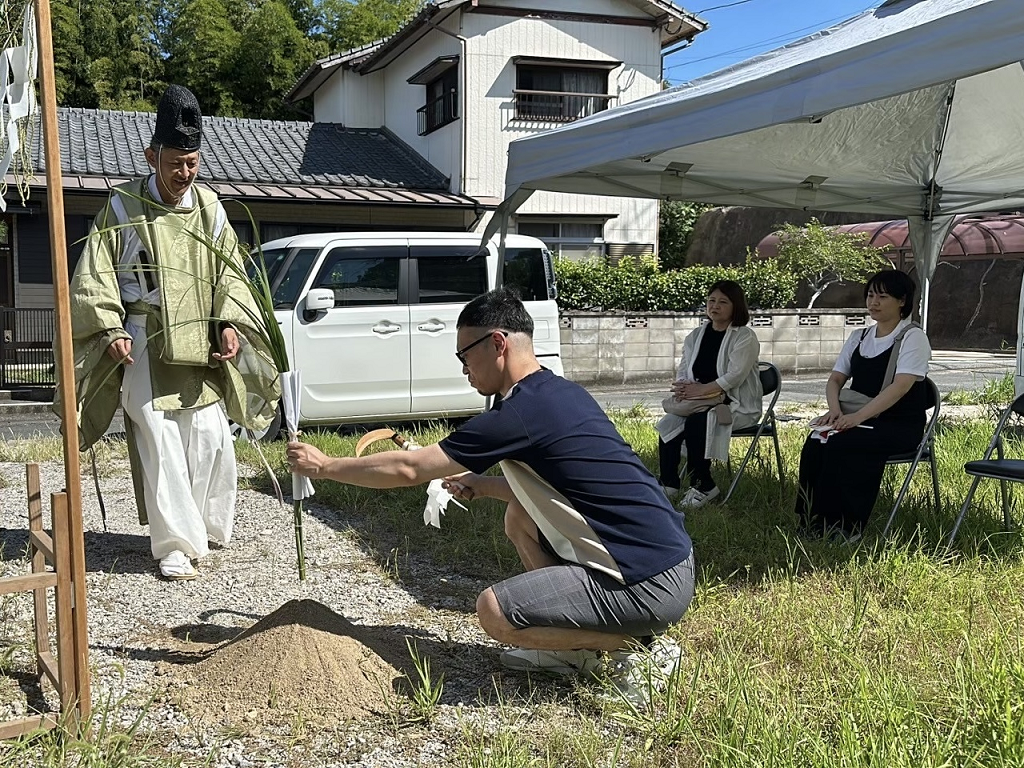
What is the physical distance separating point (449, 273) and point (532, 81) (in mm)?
10436

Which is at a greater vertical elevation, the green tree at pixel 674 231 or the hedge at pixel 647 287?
the green tree at pixel 674 231

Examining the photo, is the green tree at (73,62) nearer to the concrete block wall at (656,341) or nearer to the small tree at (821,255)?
the concrete block wall at (656,341)

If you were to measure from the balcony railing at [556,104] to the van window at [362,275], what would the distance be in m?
10.1

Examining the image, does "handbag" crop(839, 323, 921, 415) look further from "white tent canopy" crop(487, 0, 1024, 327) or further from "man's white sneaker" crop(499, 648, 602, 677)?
"man's white sneaker" crop(499, 648, 602, 677)

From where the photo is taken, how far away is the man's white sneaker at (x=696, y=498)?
5.32 metres

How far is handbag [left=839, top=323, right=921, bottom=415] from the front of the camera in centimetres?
479

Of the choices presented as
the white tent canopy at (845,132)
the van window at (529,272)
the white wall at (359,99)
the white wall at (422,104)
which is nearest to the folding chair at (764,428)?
the white tent canopy at (845,132)

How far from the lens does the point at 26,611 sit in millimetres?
3553

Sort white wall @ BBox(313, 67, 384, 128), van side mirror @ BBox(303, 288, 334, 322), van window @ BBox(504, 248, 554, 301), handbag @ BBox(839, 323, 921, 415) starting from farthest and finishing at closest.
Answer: white wall @ BBox(313, 67, 384, 128), van window @ BBox(504, 248, 554, 301), van side mirror @ BBox(303, 288, 334, 322), handbag @ BBox(839, 323, 921, 415)

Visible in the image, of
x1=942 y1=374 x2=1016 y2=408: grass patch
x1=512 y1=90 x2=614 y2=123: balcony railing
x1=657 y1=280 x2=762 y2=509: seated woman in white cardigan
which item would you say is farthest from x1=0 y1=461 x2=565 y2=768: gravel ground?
x1=512 y1=90 x2=614 y2=123: balcony railing

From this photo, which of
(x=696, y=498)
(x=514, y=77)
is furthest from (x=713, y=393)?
(x=514, y=77)

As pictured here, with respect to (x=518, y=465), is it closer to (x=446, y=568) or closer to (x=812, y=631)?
(x=812, y=631)

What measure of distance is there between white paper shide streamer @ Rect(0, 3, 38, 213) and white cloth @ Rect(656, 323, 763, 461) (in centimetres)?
395

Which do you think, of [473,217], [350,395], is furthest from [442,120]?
[350,395]
